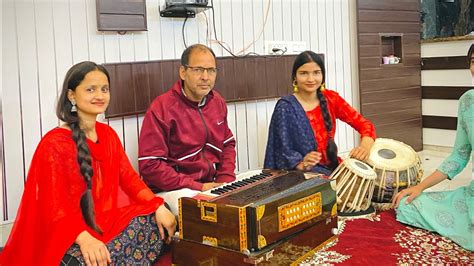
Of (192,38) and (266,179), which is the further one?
(192,38)

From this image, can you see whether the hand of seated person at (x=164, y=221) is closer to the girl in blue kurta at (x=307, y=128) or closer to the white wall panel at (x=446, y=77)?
the girl in blue kurta at (x=307, y=128)

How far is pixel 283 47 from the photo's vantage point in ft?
13.4


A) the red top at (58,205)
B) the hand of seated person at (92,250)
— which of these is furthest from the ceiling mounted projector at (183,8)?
the hand of seated person at (92,250)

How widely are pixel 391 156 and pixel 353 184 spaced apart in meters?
0.44

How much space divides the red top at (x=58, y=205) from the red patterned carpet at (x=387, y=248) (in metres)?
0.41

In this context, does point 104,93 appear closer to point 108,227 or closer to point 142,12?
point 108,227

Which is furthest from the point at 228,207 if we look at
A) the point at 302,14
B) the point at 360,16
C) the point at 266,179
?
the point at 360,16

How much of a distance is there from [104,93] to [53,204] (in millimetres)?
542

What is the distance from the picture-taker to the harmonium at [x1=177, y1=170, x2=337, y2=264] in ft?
6.71

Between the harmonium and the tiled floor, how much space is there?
1651 millimetres

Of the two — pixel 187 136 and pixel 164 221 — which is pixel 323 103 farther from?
pixel 164 221

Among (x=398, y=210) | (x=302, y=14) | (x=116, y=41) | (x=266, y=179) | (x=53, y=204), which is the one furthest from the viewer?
(x=302, y=14)

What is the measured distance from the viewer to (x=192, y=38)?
11.6ft

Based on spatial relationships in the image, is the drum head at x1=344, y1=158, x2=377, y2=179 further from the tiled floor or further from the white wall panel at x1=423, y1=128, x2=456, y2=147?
the white wall panel at x1=423, y1=128, x2=456, y2=147
